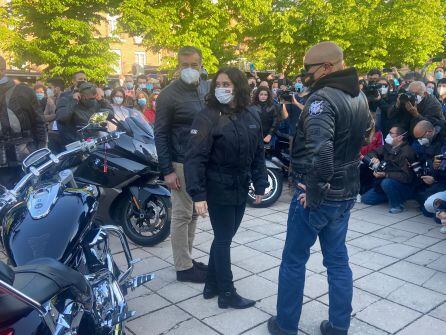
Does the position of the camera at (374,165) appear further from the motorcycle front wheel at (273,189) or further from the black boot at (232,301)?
the black boot at (232,301)

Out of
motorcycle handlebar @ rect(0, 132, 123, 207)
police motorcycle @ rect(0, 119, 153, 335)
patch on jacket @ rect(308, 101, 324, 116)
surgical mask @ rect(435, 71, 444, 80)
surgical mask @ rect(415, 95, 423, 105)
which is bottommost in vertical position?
police motorcycle @ rect(0, 119, 153, 335)

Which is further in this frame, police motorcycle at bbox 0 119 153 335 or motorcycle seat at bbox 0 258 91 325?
police motorcycle at bbox 0 119 153 335

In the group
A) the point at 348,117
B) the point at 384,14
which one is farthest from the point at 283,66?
the point at 348,117

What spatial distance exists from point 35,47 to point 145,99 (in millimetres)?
10319

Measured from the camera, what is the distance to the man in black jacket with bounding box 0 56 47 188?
4.54m

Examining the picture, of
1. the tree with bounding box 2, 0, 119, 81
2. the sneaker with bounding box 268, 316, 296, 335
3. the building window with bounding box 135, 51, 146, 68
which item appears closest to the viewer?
the sneaker with bounding box 268, 316, 296, 335

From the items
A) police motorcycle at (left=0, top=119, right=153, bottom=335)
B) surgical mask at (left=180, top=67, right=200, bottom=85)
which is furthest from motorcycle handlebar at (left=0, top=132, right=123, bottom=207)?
surgical mask at (left=180, top=67, right=200, bottom=85)

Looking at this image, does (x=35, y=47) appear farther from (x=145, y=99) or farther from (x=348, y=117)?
(x=348, y=117)

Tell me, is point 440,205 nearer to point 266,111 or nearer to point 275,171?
point 275,171

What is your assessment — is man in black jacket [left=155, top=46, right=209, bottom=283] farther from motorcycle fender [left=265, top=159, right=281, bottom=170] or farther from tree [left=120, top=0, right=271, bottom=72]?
tree [left=120, top=0, right=271, bottom=72]

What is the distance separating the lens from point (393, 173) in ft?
19.7

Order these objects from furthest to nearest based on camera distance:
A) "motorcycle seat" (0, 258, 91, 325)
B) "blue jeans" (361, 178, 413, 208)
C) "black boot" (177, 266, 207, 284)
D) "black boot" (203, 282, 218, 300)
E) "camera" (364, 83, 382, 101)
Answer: "camera" (364, 83, 382, 101) → "blue jeans" (361, 178, 413, 208) → "black boot" (177, 266, 207, 284) → "black boot" (203, 282, 218, 300) → "motorcycle seat" (0, 258, 91, 325)

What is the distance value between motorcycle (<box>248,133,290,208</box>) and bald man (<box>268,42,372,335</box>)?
3.02 metres

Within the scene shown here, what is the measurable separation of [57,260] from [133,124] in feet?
8.31
